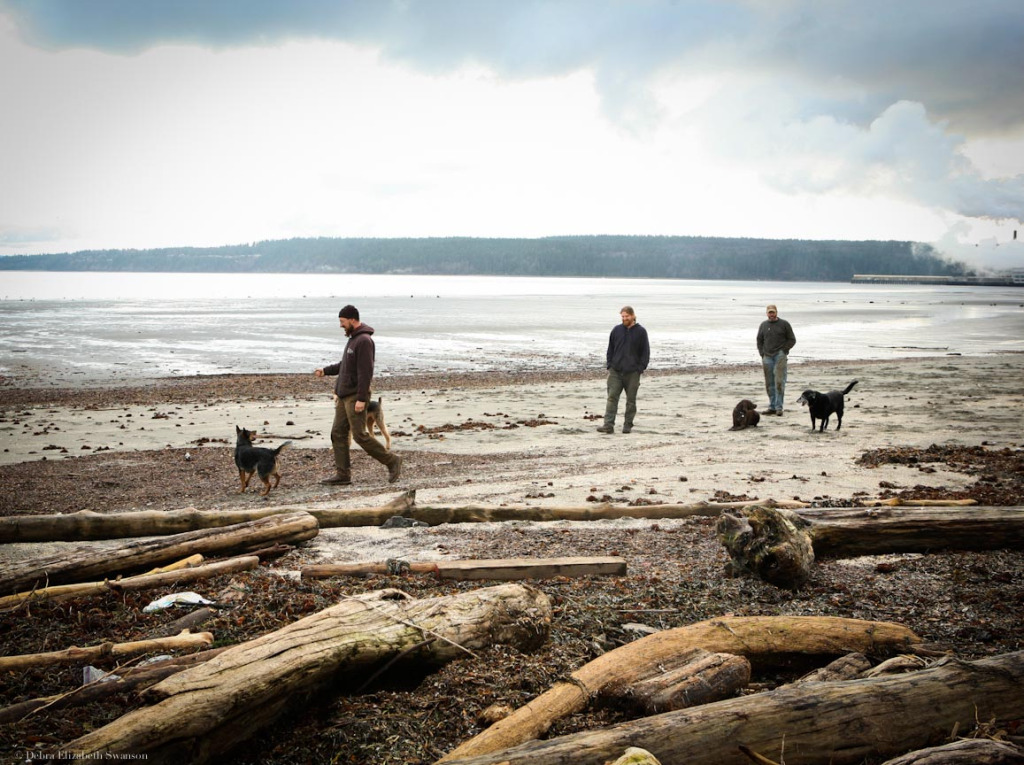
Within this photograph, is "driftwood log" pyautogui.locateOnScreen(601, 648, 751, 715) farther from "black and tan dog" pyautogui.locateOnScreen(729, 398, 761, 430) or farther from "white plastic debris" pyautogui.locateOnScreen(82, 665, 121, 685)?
"black and tan dog" pyautogui.locateOnScreen(729, 398, 761, 430)

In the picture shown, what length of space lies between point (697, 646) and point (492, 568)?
5.76 ft

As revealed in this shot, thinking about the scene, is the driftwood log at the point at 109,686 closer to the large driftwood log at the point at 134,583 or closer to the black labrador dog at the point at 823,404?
the large driftwood log at the point at 134,583

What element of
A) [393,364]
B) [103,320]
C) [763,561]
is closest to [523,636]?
[763,561]

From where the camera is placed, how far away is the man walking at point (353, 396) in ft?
33.7

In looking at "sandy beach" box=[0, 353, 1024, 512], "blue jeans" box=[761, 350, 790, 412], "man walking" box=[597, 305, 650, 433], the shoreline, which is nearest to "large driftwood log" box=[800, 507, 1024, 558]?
"sandy beach" box=[0, 353, 1024, 512]

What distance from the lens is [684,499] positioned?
8.67 meters

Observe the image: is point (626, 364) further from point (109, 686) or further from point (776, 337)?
point (109, 686)

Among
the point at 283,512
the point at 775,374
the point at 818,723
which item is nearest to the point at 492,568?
the point at 283,512

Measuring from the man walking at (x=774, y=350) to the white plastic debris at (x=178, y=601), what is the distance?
523 inches

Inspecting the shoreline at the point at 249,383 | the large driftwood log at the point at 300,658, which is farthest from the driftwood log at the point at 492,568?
the shoreline at the point at 249,383

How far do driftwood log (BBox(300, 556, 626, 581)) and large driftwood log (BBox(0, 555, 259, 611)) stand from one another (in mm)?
585

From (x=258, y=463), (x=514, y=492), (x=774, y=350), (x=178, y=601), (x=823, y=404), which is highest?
(x=774, y=350)

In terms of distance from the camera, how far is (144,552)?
224 inches

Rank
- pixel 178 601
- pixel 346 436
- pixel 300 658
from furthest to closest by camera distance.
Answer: pixel 346 436 → pixel 178 601 → pixel 300 658
